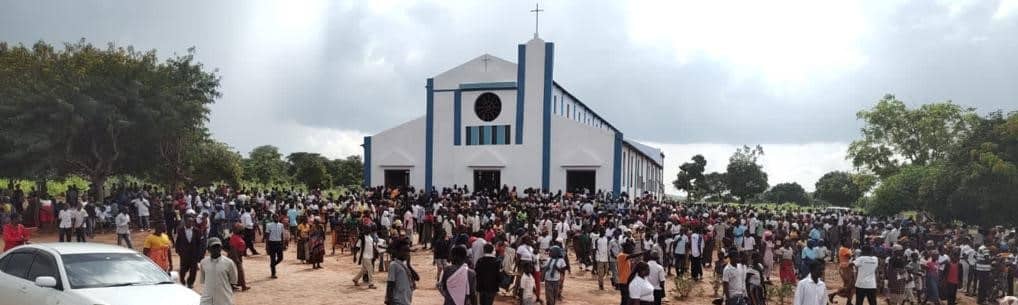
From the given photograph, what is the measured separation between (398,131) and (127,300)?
3011 centimetres

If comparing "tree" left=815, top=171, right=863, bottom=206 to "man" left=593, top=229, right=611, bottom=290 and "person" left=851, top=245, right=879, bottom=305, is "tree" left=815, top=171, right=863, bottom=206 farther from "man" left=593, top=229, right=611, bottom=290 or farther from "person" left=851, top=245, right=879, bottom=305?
"person" left=851, top=245, right=879, bottom=305

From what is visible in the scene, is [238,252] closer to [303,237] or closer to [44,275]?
[303,237]

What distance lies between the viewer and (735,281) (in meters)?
10.1

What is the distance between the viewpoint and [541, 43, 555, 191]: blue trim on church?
114ft

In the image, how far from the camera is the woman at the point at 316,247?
53.9 ft

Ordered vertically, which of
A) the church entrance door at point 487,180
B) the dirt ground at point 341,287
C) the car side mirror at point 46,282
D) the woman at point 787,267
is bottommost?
the dirt ground at point 341,287

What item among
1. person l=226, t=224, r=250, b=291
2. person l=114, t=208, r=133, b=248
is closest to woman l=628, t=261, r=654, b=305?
person l=226, t=224, r=250, b=291

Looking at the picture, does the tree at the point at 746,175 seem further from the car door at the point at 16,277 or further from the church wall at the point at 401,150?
the car door at the point at 16,277

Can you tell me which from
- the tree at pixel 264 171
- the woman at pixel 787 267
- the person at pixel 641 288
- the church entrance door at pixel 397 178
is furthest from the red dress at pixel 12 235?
the tree at pixel 264 171

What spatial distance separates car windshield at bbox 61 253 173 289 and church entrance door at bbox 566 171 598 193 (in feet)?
89.1

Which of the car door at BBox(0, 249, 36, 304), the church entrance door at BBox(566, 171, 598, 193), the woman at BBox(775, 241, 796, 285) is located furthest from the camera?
the church entrance door at BBox(566, 171, 598, 193)

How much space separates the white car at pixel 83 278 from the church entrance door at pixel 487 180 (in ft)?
90.0

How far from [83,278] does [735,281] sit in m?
7.89

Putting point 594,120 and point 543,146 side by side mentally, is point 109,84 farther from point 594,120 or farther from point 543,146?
point 594,120
